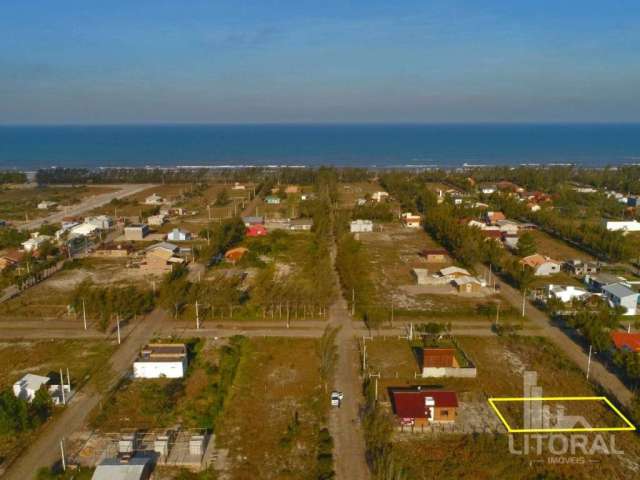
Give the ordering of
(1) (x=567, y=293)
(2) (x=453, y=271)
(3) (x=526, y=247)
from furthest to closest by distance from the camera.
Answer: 1. (3) (x=526, y=247)
2. (2) (x=453, y=271)
3. (1) (x=567, y=293)

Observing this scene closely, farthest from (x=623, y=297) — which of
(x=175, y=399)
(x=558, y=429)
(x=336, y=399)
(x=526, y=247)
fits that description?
(x=175, y=399)

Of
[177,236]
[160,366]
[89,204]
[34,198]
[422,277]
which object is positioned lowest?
[160,366]

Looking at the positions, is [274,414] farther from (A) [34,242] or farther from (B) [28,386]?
(A) [34,242]

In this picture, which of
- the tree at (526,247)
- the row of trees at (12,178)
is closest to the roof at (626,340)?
the tree at (526,247)

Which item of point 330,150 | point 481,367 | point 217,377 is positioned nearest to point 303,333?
point 217,377

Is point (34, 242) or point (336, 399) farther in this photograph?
point (34, 242)

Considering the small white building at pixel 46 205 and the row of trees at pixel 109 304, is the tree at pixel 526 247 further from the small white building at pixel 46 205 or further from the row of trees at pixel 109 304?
the small white building at pixel 46 205

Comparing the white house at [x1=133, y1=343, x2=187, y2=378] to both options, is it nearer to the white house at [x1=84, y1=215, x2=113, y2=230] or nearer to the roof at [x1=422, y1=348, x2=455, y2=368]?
the roof at [x1=422, y1=348, x2=455, y2=368]

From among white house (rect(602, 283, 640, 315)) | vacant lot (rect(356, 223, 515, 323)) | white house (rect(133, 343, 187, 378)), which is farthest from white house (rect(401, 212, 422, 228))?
white house (rect(133, 343, 187, 378))
